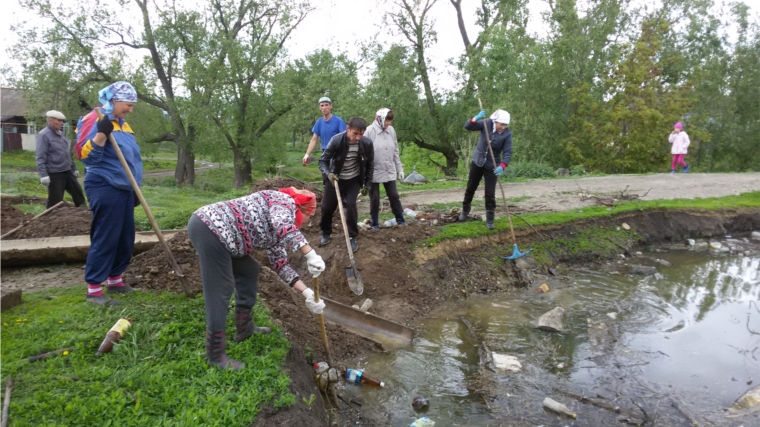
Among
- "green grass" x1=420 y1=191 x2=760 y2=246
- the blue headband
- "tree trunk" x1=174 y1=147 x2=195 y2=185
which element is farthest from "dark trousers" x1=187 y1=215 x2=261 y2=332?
"tree trunk" x1=174 y1=147 x2=195 y2=185

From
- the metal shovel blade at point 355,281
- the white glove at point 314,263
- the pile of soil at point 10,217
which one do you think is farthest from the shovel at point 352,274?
the pile of soil at point 10,217

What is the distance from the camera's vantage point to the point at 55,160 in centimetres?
771

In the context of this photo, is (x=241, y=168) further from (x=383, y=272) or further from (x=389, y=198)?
(x=383, y=272)

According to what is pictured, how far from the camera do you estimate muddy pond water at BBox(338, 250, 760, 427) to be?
4.11m

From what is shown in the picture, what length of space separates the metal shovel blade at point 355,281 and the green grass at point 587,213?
1426 mm

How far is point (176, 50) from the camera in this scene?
75.5 feet

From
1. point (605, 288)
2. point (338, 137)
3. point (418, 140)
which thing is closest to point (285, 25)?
point (418, 140)

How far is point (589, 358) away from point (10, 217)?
29.6 feet

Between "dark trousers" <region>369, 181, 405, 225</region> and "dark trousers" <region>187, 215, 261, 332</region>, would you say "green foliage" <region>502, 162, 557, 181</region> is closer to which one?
"dark trousers" <region>369, 181, 405, 225</region>

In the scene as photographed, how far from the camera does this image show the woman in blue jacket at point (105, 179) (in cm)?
411

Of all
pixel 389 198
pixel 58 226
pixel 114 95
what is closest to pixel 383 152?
pixel 389 198

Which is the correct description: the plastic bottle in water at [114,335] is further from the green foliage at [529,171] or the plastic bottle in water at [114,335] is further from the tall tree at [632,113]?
the tall tree at [632,113]

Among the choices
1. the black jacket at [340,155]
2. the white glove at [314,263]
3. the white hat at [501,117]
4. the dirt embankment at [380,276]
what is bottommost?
the dirt embankment at [380,276]

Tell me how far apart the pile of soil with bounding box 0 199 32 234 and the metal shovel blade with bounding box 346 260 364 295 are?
534cm
